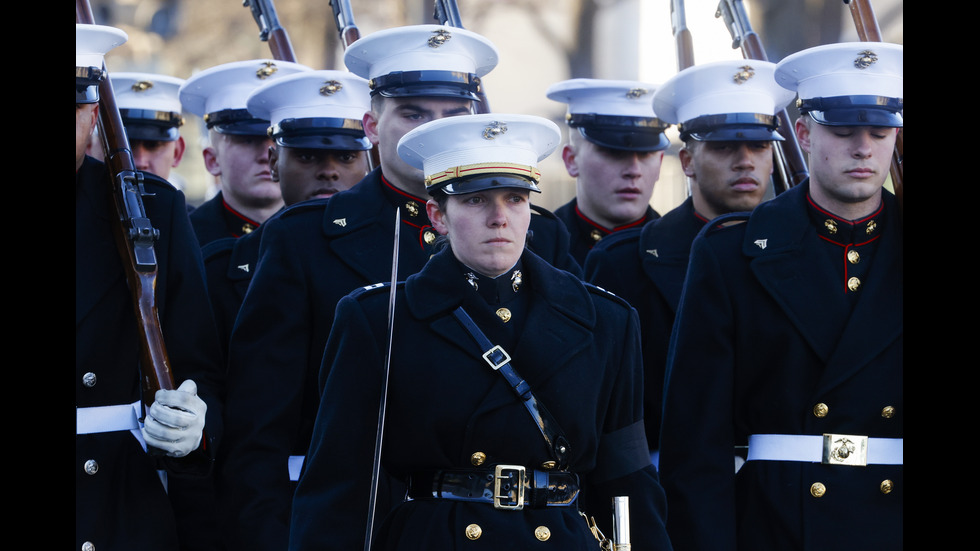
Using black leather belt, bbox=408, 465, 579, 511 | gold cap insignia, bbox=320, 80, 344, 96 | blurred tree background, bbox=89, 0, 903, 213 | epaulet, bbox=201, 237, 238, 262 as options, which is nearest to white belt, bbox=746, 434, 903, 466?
black leather belt, bbox=408, 465, 579, 511

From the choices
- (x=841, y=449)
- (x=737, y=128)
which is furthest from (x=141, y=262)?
(x=737, y=128)

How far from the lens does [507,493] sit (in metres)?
4.57

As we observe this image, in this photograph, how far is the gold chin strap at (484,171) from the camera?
4.78 m

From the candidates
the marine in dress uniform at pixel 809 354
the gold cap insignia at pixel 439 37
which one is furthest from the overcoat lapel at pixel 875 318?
the gold cap insignia at pixel 439 37

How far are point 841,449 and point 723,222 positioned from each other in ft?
3.34

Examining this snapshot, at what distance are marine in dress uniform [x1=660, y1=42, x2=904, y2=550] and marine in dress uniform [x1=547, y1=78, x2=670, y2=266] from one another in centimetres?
216

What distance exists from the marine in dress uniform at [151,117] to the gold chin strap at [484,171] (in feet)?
12.6

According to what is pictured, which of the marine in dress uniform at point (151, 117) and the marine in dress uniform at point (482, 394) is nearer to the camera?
the marine in dress uniform at point (482, 394)

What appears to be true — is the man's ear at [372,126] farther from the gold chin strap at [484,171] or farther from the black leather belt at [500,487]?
the black leather belt at [500,487]

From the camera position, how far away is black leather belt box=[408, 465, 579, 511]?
4.57 metres

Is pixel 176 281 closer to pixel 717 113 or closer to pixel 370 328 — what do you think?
pixel 370 328

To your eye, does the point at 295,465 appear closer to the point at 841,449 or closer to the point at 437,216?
the point at 437,216

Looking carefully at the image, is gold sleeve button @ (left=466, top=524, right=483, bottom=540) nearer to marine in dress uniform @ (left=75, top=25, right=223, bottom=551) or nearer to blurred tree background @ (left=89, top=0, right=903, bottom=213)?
marine in dress uniform @ (left=75, top=25, right=223, bottom=551)
